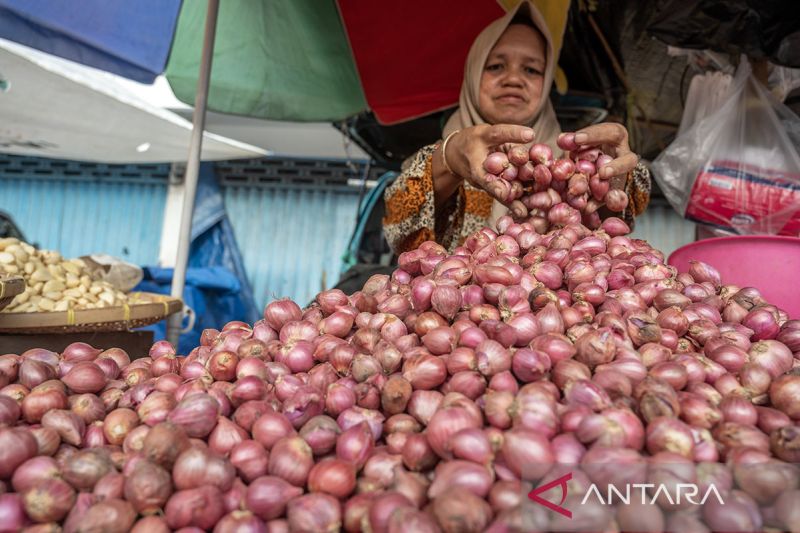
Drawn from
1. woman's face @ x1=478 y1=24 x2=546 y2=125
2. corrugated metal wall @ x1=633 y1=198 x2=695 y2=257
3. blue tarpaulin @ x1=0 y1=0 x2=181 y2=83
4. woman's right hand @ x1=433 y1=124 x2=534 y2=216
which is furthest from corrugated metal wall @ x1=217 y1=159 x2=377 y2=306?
woman's right hand @ x1=433 y1=124 x2=534 y2=216

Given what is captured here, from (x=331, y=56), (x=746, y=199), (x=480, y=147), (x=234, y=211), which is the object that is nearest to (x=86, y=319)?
(x=480, y=147)

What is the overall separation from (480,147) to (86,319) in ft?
5.51

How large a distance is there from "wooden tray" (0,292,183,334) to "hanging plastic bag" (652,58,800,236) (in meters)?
2.46

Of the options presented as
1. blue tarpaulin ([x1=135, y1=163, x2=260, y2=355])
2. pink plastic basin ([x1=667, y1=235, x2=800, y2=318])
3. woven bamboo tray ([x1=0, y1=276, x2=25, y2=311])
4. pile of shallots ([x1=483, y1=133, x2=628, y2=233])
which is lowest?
blue tarpaulin ([x1=135, y1=163, x2=260, y2=355])

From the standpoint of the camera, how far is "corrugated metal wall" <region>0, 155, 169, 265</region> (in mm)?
7328

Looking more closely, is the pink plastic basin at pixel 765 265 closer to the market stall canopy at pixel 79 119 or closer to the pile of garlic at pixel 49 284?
the pile of garlic at pixel 49 284

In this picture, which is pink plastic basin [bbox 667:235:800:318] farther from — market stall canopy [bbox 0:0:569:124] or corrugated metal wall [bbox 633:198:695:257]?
corrugated metal wall [bbox 633:198:695:257]

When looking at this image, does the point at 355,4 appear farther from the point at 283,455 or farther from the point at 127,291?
the point at 283,455

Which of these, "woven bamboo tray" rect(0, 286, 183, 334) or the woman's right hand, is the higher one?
the woman's right hand

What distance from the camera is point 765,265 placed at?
5.12ft

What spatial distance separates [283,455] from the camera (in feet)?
→ 2.52

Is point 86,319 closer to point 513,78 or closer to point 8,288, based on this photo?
point 8,288

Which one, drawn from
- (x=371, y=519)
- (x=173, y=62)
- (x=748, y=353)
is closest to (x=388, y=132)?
(x=173, y=62)

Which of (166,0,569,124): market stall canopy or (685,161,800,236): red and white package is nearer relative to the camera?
(685,161,800,236): red and white package
